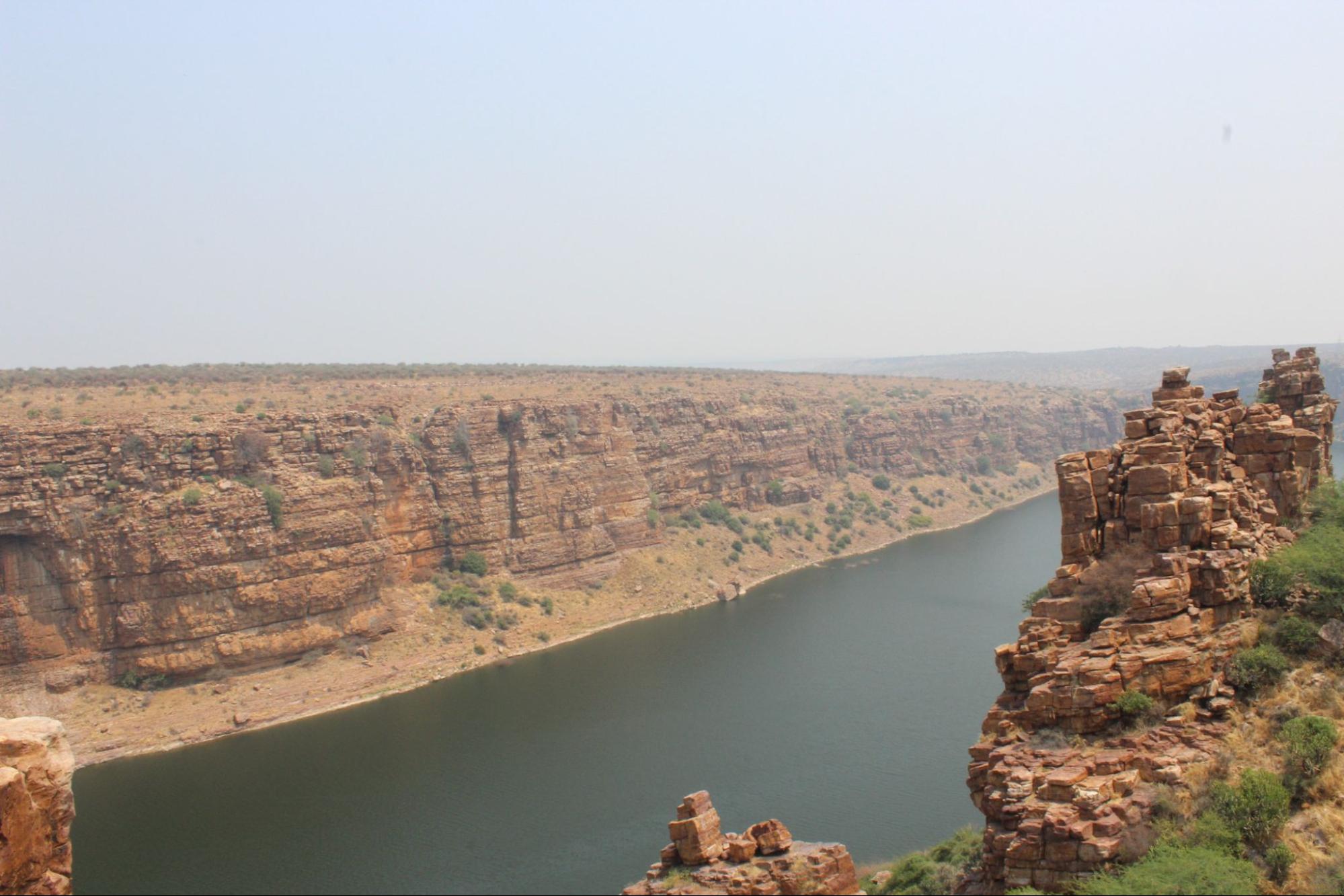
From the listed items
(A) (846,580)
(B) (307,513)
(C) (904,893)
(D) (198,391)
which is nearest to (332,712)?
(B) (307,513)

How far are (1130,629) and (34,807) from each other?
11.4 m

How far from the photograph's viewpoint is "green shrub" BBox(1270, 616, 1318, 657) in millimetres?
12359

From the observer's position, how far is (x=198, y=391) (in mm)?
50312

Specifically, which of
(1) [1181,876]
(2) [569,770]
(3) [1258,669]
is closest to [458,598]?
(2) [569,770]

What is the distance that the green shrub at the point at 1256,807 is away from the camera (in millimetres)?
10133

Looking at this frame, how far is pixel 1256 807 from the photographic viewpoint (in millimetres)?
10180

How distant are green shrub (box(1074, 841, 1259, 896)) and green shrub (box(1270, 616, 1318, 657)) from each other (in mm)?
3558

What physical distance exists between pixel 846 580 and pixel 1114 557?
45759 millimetres

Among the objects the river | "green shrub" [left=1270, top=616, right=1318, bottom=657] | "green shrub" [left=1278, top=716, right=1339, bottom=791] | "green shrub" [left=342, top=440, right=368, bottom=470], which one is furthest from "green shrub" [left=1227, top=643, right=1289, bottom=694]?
"green shrub" [left=342, top=440, right=368, bottom=470]

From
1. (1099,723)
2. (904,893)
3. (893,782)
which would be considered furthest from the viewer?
(893,782)

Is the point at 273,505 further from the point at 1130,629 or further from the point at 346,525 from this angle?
the point at 1130,629

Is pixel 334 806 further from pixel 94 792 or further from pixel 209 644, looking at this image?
pixel 209 644

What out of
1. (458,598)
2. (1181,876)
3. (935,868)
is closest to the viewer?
(1181,876)

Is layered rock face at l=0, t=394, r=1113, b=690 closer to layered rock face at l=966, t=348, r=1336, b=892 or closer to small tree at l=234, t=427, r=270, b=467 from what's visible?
small tree at l=234, t=427, r=270, b=467
